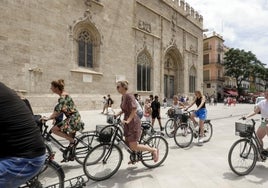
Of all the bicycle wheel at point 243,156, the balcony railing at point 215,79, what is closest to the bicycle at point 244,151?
the bicycle wheel at point 243,156

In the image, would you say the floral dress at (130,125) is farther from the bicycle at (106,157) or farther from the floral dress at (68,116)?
the floral dress at (68,116)

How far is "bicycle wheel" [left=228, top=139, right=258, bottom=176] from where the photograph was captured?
15.3ft

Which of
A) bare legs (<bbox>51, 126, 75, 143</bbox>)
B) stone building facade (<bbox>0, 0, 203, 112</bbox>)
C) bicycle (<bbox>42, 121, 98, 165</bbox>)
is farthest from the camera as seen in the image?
stone building facade (<bbox>0, 0, 203, 112</bbox>)

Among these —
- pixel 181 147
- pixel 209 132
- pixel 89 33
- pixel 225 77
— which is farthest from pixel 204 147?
pixel 225 77

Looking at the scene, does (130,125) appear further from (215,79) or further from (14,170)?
(215,79)

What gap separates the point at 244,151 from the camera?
4.71 meters

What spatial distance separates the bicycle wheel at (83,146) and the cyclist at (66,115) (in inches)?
8.3

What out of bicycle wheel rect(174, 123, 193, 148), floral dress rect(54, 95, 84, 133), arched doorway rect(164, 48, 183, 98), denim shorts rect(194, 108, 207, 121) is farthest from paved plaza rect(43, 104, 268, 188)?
arched doorway rect(164, 48, 183, 98)

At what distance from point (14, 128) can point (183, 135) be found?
5.81 m

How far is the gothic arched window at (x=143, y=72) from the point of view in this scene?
2444 centimetres

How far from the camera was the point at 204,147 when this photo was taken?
22.7 ft

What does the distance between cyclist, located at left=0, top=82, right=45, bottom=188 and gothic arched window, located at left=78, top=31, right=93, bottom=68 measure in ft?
56.1

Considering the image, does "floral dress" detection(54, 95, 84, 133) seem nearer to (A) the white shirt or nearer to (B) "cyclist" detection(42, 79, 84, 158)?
(B) "cyclist" detection(42, 79, 84, 158)

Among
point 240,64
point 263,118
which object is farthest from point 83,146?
point 240,64
